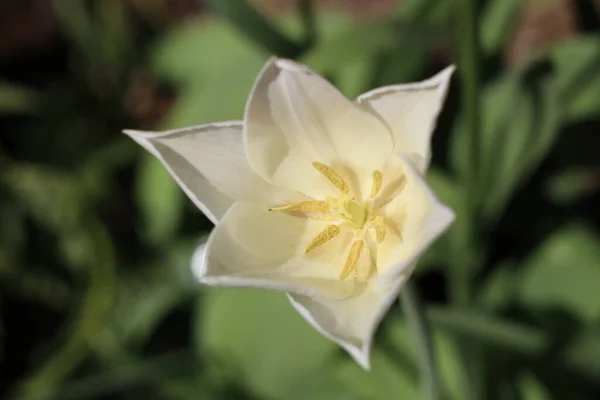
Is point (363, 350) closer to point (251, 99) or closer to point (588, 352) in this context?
point (251, 99)

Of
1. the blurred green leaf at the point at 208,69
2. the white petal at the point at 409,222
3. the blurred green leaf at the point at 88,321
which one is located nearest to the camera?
the white petal at the point at 409,222

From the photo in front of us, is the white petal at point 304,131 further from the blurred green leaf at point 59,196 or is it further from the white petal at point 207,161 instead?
the blurred green leaf at point 59,196

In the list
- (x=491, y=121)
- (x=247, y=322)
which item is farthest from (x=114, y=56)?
(x=491, y=121)

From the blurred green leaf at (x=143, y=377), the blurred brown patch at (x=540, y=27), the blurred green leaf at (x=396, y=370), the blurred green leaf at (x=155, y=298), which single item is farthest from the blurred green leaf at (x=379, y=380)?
the blurred brown patch at (x=540, y=27)

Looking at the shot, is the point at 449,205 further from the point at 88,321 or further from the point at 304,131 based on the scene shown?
the point at 88,321

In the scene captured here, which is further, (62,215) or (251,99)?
(62,215)

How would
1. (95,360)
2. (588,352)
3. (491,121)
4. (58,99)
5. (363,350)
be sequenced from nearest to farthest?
1. (363,350)
2. (588,352)
3. (491,121)
4. (95,360)
5. (58,99)

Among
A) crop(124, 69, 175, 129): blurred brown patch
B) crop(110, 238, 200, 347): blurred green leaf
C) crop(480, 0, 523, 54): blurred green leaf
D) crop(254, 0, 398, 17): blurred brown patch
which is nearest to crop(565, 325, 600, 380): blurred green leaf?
crop(480, 0, 523, 54): blurred green leaf

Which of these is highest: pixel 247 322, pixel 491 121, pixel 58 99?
pixel 58 99
